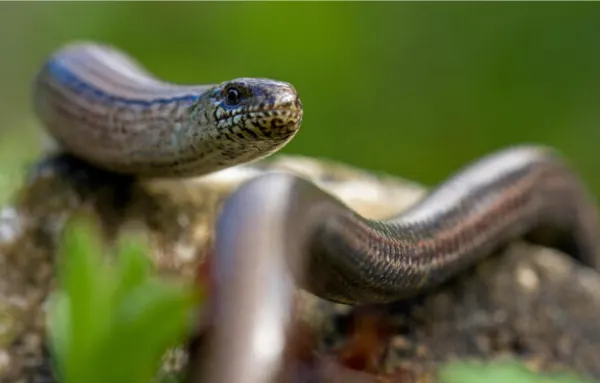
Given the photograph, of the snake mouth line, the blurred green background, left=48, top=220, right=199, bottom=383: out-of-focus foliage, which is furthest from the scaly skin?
the blurred green background

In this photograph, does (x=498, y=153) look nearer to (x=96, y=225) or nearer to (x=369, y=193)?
(x=369, y=193)

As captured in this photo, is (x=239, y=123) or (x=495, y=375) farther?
(x=239, y=123)

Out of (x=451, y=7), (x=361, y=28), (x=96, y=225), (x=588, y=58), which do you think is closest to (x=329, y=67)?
(x=361, y=28)

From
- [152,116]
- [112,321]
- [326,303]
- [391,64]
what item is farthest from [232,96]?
[391,64]

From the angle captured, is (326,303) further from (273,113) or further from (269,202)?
(269,202)

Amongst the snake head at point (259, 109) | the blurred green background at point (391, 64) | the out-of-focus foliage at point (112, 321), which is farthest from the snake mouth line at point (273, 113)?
the blurred green background at point (391, 64)

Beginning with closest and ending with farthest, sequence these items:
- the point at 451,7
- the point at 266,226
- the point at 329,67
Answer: the point at 266,226, the point at 329,67, the point at 451,7
